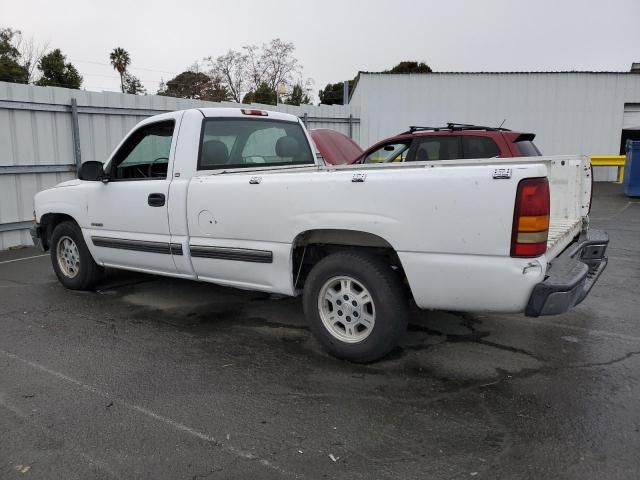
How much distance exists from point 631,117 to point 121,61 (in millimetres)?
55026

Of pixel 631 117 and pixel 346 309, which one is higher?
pixel 631 117

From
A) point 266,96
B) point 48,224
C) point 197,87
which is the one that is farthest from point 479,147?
point 197,87

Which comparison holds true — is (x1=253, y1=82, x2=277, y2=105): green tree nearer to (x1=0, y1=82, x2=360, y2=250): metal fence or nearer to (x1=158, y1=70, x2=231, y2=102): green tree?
(x1=158, y1=70, x2=231, y2=102): green tree

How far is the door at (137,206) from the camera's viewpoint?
4922 millimetres

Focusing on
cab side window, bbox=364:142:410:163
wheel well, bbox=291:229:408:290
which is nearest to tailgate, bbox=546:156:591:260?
wheel well, bbox=291:229:408:290

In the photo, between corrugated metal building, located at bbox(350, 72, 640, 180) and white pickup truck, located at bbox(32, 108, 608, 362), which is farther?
corrugated metal building, located at bbox(350, 72, 640, 180)

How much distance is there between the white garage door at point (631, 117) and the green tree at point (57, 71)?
38.1m

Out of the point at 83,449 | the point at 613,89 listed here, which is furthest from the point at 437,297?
the point at 613,89

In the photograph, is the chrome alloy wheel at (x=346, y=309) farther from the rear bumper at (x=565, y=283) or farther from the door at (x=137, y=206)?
the door at (x=137, y=206)

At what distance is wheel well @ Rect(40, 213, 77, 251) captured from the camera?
20.4 ft

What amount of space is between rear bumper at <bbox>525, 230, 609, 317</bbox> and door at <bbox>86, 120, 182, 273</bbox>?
3.00 meters

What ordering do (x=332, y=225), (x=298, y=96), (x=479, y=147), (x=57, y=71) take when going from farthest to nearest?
(x=298, y=96), (x=57, y=71), (x=479, y=147), (x=332, y=225)

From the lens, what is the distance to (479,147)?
7441mm

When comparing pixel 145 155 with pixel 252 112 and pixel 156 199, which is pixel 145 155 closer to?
pixel 156 199
